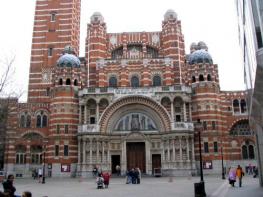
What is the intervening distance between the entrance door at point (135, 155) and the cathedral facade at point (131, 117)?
0.15m

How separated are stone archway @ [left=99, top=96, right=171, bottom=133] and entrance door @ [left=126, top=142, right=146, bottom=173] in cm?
373

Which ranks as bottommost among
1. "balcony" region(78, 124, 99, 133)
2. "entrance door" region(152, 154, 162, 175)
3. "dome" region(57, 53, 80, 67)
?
"entrance door" region(152, 154, 162, 175)

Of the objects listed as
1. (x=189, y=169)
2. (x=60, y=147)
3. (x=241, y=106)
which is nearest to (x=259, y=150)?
(x=189, y=169)

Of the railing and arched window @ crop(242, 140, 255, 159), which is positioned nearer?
the railing

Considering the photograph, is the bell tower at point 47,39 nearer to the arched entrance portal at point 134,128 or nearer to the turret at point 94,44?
the turret at point 94,44

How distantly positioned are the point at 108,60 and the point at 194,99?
1546 centimetres

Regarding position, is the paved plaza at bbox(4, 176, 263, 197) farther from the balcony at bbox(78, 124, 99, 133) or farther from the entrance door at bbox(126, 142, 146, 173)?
the entrance door at bbox(126, 142, 146, 173)

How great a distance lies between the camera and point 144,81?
5281cm

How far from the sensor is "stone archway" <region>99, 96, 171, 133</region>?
48.4m

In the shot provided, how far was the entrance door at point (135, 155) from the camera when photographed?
48.9 metres

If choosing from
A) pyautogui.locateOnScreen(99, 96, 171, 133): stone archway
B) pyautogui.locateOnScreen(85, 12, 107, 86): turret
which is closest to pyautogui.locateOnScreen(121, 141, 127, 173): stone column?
pyautogui.locateOnScreen(99, 96, 171, 133): stone archway

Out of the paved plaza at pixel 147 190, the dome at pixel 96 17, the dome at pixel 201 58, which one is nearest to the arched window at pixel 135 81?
the dome at pixel 201 58

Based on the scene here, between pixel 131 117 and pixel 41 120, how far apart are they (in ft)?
50.9

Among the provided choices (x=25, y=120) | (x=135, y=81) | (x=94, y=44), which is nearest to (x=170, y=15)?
(x=135, y=81)
